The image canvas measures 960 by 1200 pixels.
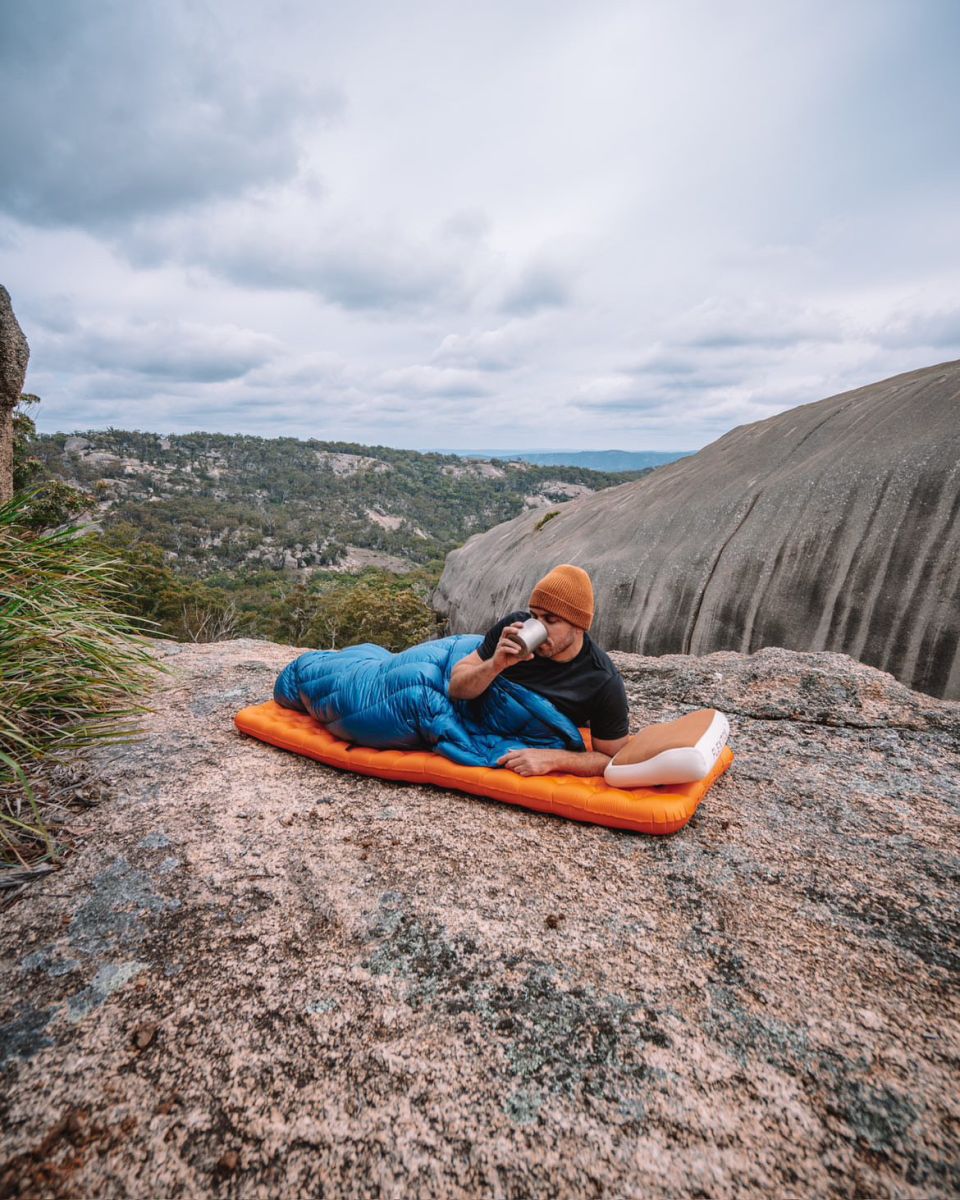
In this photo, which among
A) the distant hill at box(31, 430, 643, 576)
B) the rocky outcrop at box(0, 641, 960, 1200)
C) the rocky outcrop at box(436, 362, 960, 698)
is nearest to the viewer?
the rocky outcrop at box(0, 641, 960, 1200)

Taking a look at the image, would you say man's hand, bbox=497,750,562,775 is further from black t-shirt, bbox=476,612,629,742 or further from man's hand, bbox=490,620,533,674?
man's hand, bbox=490,620,533,674

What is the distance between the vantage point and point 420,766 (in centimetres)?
280

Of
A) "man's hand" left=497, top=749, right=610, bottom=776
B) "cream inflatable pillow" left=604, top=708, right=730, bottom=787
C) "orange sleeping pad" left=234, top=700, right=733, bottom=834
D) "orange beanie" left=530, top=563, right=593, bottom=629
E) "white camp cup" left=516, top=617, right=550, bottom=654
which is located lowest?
"orange sleeping pad" left=234, top=700, right=733, bottom=834

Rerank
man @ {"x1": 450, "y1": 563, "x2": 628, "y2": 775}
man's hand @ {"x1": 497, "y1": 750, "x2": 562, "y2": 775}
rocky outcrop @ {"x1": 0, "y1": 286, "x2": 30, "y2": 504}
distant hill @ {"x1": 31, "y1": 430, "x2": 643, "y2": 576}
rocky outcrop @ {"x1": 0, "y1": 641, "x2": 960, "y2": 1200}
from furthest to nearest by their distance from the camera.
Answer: distant hill @ {"x1": 31, "y1": 430, "x2": 643, "y2": 576}, rocky outcrop @ {"x1": 0, "y1": 286, "x2": 30, "y2": 504}, man's hand @ {"x1": 497, "y1": 750, "x2": 562, "y2": 775}, man @ {"x1": 450, "y1": 563, "x2": 628, "y2": 775}, rocky outcrop @ {"x1": 0, "y1": 641, "x2": 960, "y2": 1200}

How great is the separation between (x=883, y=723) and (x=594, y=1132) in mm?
2996

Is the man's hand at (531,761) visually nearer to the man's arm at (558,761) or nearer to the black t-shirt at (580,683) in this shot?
the man's arm at (558,761)

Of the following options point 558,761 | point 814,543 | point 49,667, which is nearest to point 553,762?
point 558,761

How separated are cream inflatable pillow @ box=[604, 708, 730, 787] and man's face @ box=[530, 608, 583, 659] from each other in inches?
22.0

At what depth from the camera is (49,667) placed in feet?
9.76

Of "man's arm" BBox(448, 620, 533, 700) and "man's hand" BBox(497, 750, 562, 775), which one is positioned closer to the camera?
"man's arm" BBox(448, 620, 533, 700)

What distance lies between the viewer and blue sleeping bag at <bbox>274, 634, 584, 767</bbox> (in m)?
2.77

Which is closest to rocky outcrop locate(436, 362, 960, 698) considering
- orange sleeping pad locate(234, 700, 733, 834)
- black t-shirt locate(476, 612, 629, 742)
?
orange sleeping pad locate(234, 700, 733, 834)

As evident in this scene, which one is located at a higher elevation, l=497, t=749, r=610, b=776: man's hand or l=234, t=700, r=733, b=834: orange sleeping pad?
l=497, t=749, r=610, b=776: man's hand

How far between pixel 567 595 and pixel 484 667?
0.49 metres
